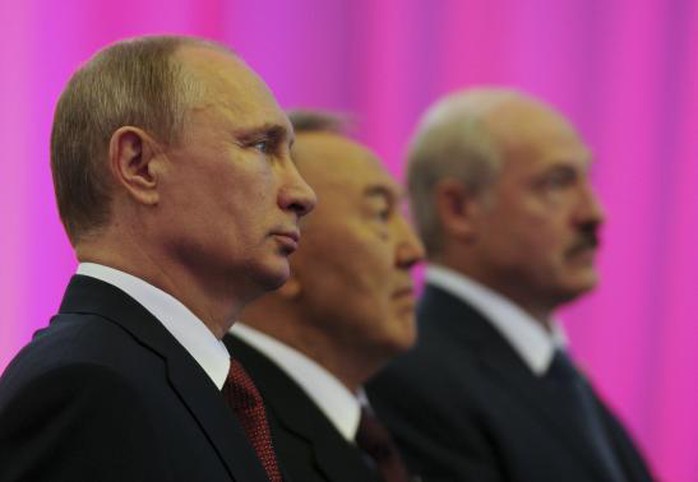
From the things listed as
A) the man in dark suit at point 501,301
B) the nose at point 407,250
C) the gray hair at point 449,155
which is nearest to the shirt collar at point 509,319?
the man in dark suit at point 501,301

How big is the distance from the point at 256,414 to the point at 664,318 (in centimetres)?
224

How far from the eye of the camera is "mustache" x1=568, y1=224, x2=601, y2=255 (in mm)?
2576

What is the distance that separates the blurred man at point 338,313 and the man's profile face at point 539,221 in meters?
0.46

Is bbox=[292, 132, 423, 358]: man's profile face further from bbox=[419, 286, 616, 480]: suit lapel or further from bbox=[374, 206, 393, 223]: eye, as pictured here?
bbox=[419, 286, 616, 480]: suit lapel

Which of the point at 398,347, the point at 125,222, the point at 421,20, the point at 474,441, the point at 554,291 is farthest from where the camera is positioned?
the point at 421,20

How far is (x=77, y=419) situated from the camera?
1260mm

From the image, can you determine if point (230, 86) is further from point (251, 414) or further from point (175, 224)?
point (251, 414)

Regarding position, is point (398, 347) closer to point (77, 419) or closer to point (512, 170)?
point (512, 170)

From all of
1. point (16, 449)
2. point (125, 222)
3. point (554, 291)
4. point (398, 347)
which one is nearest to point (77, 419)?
point (16, 449)

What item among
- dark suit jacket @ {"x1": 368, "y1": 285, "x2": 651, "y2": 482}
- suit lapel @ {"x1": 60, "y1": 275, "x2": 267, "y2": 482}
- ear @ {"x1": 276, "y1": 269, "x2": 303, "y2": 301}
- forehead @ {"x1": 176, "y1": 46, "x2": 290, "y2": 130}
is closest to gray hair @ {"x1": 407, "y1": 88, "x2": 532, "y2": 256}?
dark suit jacket @ {"x1": 368, "y1": 285, "x2": 651, "y2": 482}

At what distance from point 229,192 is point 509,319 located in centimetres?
118

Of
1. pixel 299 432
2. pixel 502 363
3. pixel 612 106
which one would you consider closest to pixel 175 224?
pixel 299 432

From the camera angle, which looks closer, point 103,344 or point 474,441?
point 103,344

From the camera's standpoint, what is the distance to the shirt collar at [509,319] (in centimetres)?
252
